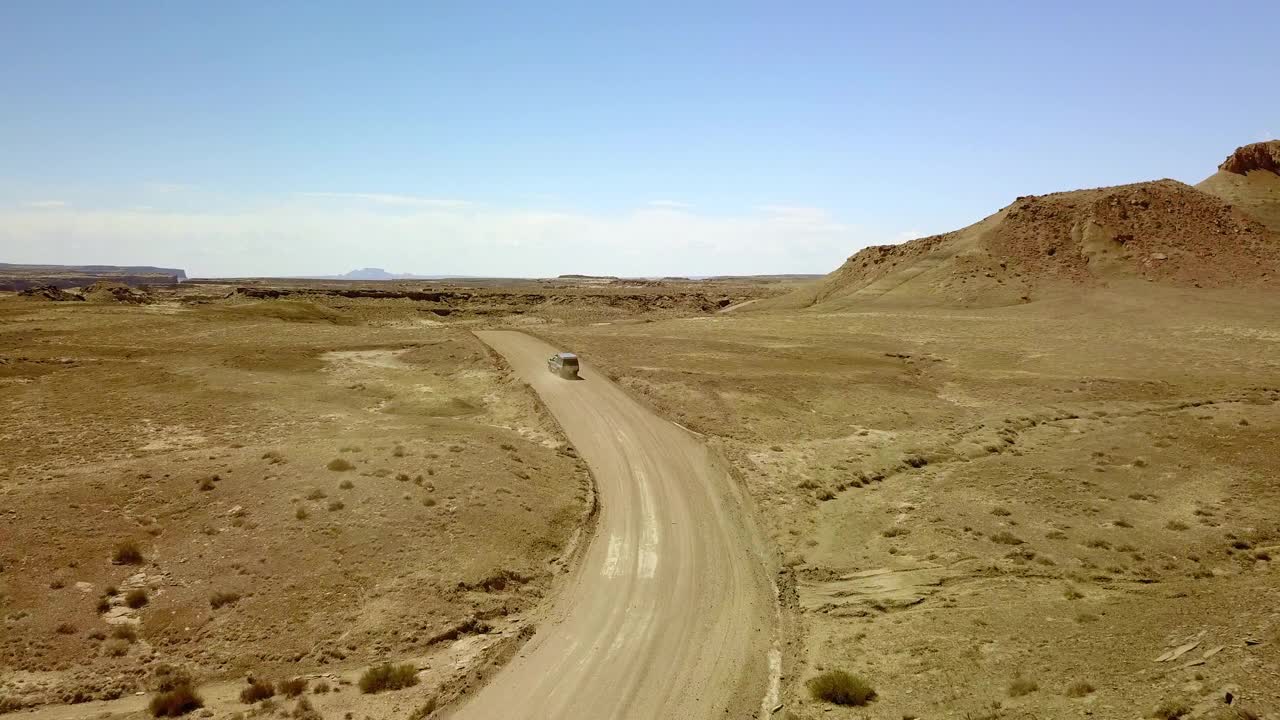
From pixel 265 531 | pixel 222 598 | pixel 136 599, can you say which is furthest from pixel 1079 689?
pixel 136 599

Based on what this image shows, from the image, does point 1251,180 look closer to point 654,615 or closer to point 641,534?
point 641,534

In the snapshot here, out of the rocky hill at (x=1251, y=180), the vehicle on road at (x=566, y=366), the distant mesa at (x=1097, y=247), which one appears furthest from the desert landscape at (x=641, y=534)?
the rocky hill at (x=1251, y=180)

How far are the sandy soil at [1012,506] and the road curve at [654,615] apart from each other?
4.61 feet

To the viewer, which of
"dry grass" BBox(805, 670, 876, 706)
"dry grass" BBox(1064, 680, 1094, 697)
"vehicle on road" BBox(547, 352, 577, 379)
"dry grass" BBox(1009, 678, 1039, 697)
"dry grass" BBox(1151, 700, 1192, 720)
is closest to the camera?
"dry grass" BBox(1151, 700, 1192, 720)

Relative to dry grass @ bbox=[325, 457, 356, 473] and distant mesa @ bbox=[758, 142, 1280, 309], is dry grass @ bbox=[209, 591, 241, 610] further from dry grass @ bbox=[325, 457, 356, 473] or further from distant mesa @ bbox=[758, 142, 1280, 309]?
distant mesa @ bbox=[758, 142, 1280, 309]

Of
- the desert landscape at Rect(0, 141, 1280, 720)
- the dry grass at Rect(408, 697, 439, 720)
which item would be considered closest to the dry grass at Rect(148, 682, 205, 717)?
the desert landscape at Rect(0, 141, 1280, 720)

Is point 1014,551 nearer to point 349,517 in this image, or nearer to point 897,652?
point 897,652

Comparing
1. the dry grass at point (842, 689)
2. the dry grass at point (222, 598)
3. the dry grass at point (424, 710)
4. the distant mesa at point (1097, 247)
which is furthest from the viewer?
the distant mesa at point (1097, 247)

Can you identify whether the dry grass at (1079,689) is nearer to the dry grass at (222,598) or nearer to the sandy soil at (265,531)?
the sandy soil at (265,531)

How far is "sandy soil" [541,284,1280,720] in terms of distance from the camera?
14.1 meters

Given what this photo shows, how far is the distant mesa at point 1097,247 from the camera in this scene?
82000 mm

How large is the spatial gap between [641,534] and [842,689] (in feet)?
31.1

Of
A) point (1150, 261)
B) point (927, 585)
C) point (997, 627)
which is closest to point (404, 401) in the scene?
point (927, 585)

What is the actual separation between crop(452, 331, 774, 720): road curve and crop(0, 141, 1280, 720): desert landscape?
4.3 inches
